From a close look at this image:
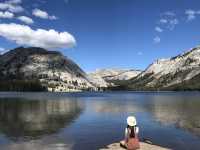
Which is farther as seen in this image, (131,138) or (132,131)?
(132,131)

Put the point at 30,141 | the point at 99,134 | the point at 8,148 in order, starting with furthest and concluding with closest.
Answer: the point at 99,134 < the point at 30,141 < the point at 8,148

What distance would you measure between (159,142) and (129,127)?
18.9 meters

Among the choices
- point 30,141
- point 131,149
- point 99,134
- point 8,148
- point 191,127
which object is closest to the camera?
point 131,149

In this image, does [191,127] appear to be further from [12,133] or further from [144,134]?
[12,133]

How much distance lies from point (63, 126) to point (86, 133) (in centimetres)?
1345

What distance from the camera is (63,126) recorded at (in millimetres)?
84562

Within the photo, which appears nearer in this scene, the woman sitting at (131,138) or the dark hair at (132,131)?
the woman sitting at (131,138)

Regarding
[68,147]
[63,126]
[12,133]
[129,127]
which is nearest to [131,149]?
[129,127]

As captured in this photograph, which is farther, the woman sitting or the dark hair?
the dark hair

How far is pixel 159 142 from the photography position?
6153 cm

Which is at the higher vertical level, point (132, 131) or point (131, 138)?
point (132, 131)

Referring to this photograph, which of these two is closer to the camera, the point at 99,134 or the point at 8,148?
the point at 8,148

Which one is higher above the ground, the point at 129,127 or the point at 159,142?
the point at 129,127

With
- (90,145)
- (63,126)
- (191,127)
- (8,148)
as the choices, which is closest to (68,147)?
(90,145)
